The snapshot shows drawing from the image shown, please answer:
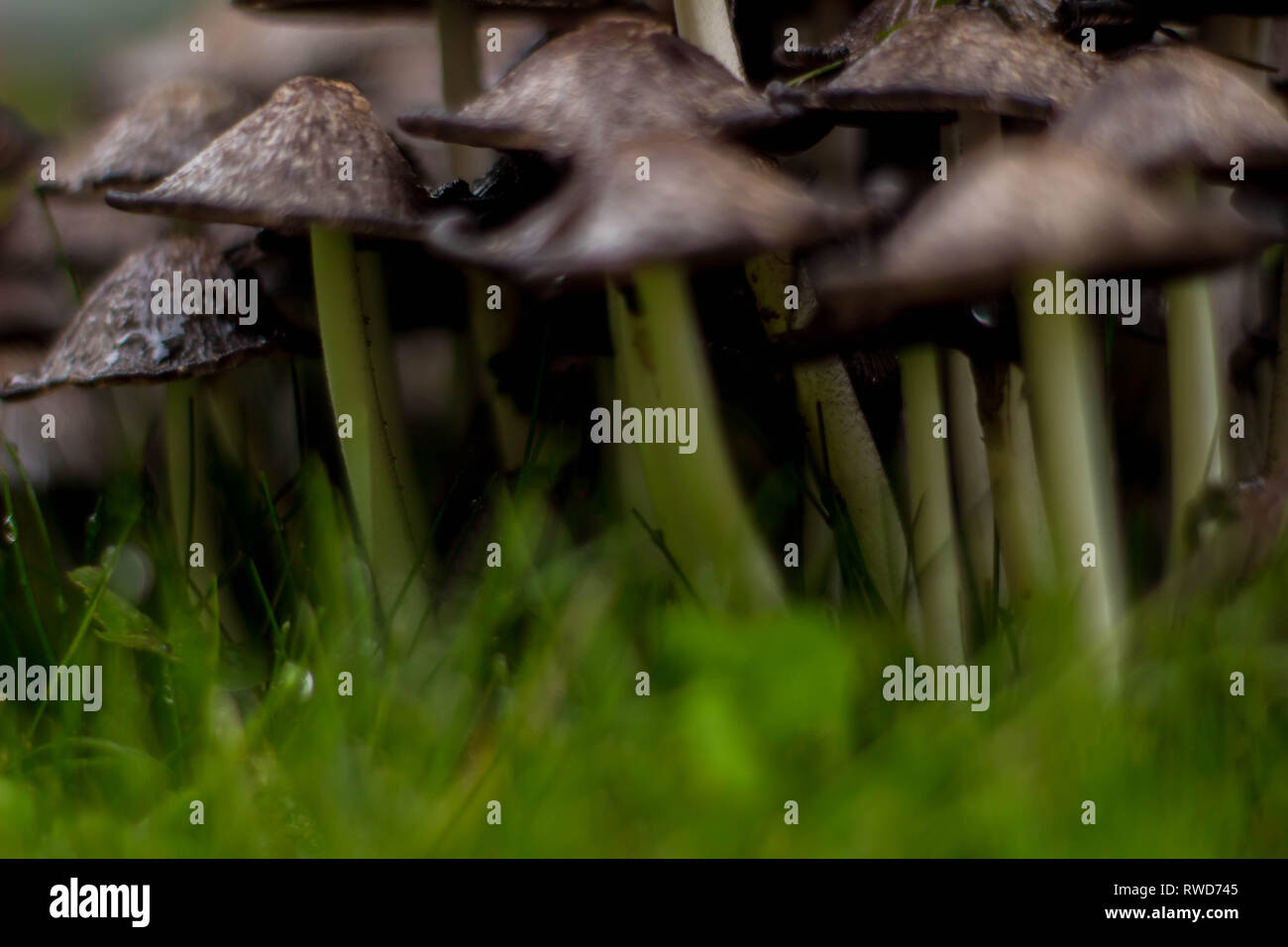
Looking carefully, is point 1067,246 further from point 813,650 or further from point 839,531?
point 839,531

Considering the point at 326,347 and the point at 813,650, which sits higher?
the point at 326,347
